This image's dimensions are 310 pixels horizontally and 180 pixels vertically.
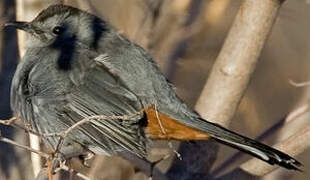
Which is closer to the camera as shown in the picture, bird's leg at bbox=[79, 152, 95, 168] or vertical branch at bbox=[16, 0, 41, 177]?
vertical branch at bbox=[16, 0, 41, 177]

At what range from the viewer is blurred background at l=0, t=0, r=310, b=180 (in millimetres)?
5215

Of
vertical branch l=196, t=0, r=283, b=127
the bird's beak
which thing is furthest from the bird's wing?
vertical branch l=196, t=0, r=283, b=127

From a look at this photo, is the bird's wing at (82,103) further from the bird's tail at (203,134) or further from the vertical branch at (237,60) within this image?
the vertical branch at (237,60)

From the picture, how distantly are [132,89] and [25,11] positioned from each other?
0.84 metres

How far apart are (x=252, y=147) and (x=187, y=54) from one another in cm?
171

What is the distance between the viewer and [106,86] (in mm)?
4848

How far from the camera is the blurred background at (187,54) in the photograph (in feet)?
17.1

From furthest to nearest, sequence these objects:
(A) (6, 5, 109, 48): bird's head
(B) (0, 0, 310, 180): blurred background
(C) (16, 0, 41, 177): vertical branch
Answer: (B) (0, 0, 310, 180): blurred background → (A) (6, 5, 109, 48): bird's head → (C) (16, 0, 41, 177): vertical branch

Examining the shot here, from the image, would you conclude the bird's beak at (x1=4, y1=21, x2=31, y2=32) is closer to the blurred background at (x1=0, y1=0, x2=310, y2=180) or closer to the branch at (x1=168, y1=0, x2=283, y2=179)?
the blurred background at (x1=0, y1=0, x2=310, y2=180)

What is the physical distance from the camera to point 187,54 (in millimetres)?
6137

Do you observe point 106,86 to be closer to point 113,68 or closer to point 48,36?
point 113,68

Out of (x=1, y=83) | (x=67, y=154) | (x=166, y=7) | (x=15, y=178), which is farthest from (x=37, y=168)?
(x=166, y=7)

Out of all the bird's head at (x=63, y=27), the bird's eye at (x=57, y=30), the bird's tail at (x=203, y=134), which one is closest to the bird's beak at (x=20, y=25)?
the bird's head at (x=63, y=27)

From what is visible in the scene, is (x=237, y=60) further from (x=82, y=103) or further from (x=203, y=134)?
(x=82, y=103)
